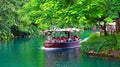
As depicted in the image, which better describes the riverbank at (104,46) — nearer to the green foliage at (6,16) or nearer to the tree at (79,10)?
the tree at (79,10)

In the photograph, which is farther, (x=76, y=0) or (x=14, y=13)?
(x=14, y=13)

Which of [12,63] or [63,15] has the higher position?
[63,15]

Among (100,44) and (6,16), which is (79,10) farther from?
(6,16)

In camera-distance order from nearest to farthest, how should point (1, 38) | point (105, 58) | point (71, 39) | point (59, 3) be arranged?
1. point (59, 3)
2. point (105, 58)
3. point (71, 39)
4. point (1, 38)

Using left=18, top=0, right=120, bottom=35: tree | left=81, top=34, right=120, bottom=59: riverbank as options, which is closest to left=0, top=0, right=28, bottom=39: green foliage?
left=81, top=34, right=120, bottom=59: riverbank

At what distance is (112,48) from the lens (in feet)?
96.5

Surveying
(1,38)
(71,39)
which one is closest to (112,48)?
(71,39)

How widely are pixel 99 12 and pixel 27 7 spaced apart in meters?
11.8

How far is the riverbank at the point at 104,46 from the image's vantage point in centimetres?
2915

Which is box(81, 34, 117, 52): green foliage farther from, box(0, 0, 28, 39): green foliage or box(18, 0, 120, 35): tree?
box(0, 0, 28, 39): green foliage

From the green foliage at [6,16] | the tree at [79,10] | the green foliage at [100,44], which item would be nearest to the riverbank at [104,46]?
the green foliage at [100,44]

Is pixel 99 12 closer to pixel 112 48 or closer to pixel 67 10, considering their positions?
pixel 67 10

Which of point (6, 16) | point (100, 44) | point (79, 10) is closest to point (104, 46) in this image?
point (100, 44)

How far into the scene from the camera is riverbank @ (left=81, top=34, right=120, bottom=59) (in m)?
29.1
